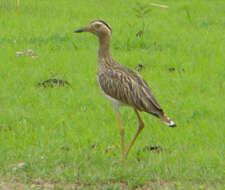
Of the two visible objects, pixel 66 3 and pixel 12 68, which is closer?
pixel 12 68

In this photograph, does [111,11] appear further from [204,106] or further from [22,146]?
[22,146]

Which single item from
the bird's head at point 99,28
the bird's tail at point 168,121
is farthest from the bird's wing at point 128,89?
the bird's head at point 99,28

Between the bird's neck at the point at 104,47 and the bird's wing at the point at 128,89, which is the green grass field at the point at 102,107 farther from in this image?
the bird's neck at the point at 104,47

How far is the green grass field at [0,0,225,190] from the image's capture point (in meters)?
5.92


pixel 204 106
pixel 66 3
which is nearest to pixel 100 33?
pixel 204 106

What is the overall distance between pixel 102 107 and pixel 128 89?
2.01 m

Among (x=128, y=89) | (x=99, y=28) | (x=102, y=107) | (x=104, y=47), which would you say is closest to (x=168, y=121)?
(x=128, y=89)

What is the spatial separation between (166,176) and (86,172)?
0.82 metres

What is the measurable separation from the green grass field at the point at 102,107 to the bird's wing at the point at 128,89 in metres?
0.65

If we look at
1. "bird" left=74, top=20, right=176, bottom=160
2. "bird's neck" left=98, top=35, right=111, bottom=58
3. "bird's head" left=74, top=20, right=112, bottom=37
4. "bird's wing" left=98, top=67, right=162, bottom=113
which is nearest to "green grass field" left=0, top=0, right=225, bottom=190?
"bird" left=74, top=20, right=176, bottom=160

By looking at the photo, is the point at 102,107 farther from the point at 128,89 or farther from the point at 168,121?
the point at 168,121

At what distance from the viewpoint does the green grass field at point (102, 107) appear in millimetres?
5918

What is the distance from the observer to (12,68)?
9.88m

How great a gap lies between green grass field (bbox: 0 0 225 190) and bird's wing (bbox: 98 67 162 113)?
65 centimetres
